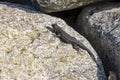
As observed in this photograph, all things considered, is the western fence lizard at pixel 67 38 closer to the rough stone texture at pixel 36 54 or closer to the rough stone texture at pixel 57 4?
the rough stone texture at pixel 36 54

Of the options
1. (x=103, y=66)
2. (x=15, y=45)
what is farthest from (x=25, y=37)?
(x=103, y=66)

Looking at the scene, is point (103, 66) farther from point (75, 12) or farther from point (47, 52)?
point (75, 12)

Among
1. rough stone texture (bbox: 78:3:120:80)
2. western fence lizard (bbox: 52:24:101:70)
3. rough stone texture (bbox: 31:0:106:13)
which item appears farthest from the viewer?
rough stone texture (bbox: 31:0:106:13)

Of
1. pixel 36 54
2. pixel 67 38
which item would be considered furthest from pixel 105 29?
pixel 36 54

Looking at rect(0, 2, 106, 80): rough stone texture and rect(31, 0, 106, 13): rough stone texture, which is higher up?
rect(31, 0, 106, 13): rough stone texture

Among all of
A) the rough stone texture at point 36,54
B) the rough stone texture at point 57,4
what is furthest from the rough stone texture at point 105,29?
the rough stone texture at point 57,4

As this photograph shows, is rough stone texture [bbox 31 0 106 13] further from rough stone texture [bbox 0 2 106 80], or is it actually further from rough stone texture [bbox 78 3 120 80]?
rough stone texture [bbox 78 3 120 80]

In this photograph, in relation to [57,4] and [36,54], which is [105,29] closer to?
[57,4]

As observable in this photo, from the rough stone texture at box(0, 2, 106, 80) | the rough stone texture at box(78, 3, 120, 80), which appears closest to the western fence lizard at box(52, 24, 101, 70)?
the rough stone texture at box(0, 2, 106, 80)
